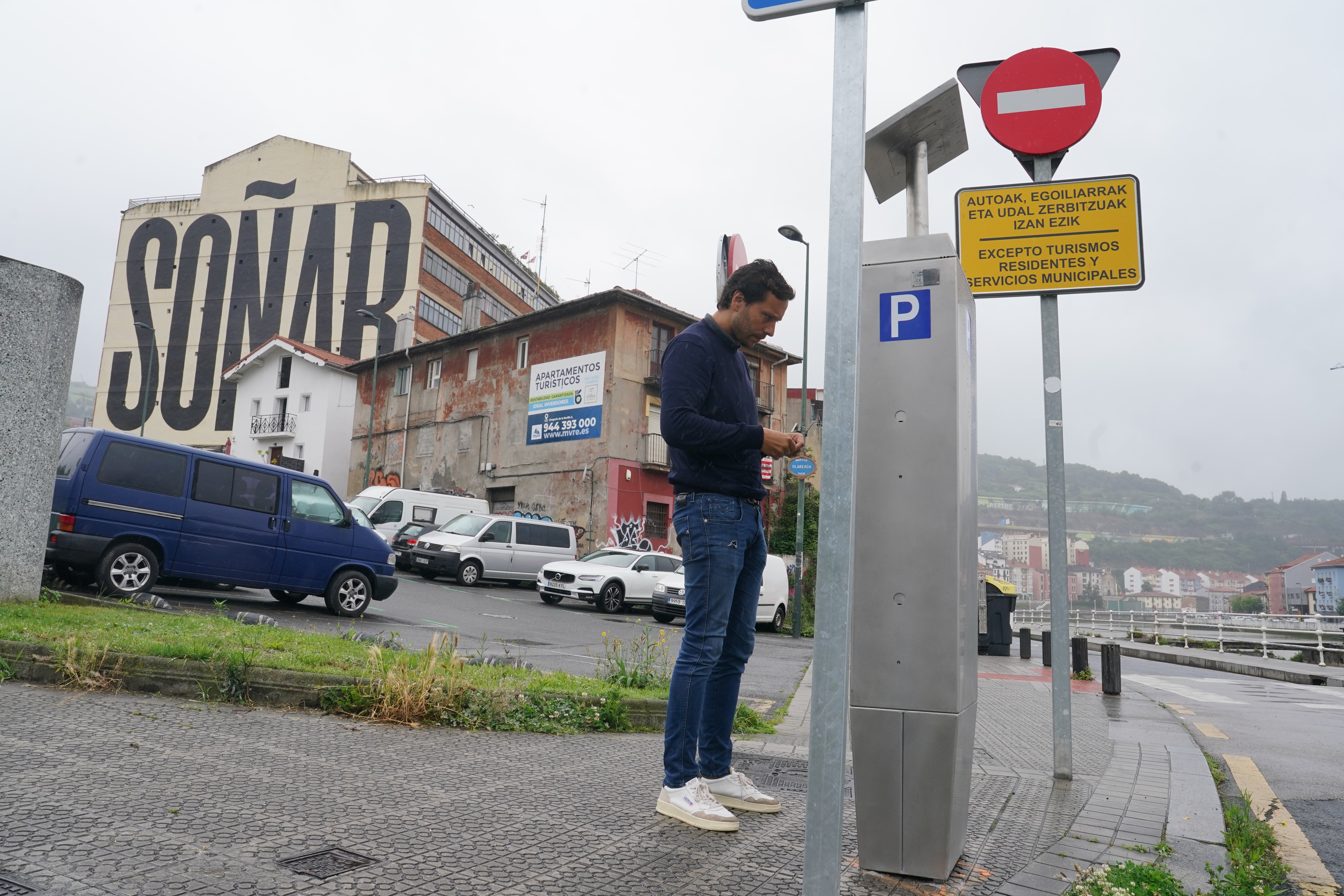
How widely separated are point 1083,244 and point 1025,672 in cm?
889

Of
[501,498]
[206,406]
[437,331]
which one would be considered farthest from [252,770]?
[206,406]

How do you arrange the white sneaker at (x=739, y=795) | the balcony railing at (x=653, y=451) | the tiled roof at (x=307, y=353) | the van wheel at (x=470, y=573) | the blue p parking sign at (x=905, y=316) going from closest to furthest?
1. the blue p parking sign at (x=905, y=316)
2. the white sneaker at (x=739, y=795)
3. the van wheel at (x=470, y=573)
4. the balcony railing at (x=653, y=451)
5. the tiled roof at (x=307, y=353)

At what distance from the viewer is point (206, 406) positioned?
5419 centimetres

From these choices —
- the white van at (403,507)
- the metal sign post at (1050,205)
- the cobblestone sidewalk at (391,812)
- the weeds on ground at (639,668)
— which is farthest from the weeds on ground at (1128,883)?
the white van at (403,507)

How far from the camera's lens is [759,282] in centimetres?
346

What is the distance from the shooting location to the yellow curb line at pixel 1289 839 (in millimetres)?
2975

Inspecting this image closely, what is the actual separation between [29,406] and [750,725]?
637cm

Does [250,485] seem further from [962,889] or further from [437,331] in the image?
[437,331]

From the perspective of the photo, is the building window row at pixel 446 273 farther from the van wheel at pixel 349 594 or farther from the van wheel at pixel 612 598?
the van wheel at pixel 349 594

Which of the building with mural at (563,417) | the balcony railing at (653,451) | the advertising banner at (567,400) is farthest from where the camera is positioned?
the balcony railing at (653,451)

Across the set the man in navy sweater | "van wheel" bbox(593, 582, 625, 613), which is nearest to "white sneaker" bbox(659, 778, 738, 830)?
the man in navy sweater

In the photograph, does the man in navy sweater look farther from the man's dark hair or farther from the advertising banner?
the advertising banner

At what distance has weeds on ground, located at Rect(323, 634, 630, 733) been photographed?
4578 millimetres

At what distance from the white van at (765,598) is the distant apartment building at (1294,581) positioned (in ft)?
244
